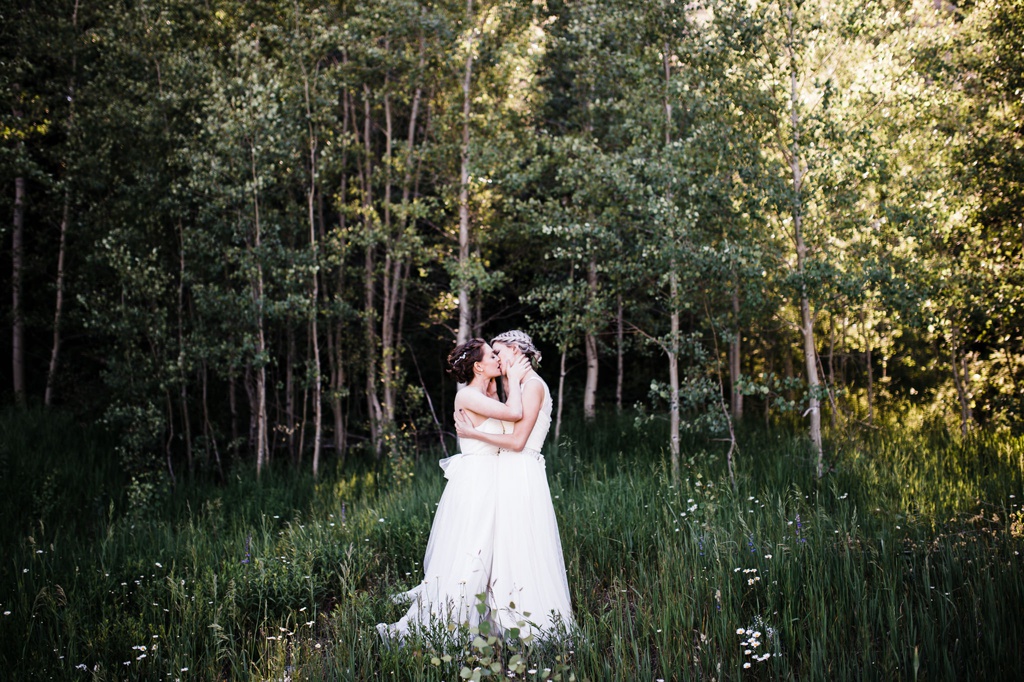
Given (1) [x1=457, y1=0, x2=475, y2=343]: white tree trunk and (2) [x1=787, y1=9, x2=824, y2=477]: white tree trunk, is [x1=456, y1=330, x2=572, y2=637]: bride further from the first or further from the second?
(1) [x1=457, y1=0, x2=475, y2=343]: white tree trunk

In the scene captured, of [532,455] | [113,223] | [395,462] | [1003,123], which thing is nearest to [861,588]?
[532,455]

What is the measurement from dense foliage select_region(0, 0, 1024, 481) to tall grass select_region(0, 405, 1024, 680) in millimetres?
1715

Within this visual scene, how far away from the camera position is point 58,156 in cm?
1353

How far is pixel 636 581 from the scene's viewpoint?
526cm

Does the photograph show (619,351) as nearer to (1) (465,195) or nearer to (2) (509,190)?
(2) (509,190)

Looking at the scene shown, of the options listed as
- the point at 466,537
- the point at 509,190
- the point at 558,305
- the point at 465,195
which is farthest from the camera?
the point at 465,195

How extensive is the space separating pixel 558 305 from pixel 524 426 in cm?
488

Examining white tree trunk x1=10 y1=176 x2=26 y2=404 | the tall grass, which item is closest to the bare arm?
the tall grass

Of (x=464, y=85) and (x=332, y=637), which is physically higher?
(x=464, y=85)

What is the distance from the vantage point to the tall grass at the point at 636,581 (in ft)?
12.7

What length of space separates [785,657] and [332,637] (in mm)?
3000

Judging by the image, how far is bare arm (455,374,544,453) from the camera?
16.2ft

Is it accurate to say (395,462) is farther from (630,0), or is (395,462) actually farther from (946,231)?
(946,231)

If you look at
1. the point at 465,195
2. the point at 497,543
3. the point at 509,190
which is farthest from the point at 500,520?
the point at 465,195
